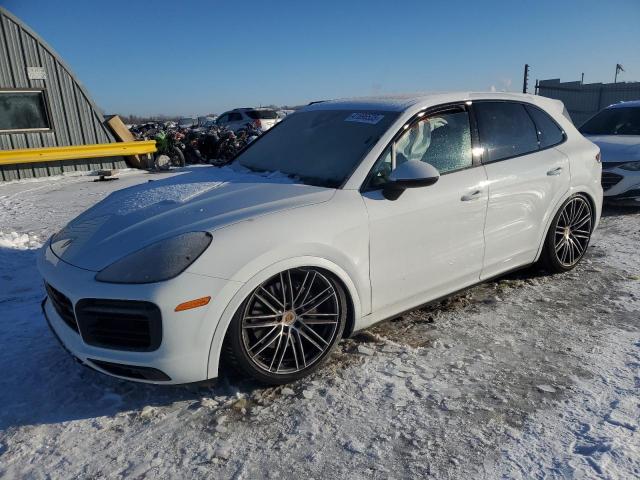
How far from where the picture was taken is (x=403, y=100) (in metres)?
3.44

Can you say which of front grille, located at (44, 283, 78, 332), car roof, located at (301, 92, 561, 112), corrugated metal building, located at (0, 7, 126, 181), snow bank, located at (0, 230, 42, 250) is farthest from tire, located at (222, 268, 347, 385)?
corrugated metal building, located at (0, 7, 126, 181)

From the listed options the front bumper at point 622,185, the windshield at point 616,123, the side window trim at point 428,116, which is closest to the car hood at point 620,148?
the front bumper at point 622,185

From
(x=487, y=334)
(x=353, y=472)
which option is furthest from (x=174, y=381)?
(x=487, y=334)

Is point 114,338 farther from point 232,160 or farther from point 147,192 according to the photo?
point 232,160

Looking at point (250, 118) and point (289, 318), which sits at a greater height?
point (250, 118)

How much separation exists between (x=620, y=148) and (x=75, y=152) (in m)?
10.9

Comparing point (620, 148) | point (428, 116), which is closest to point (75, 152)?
point (428, 116)

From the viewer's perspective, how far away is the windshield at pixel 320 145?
121 inches

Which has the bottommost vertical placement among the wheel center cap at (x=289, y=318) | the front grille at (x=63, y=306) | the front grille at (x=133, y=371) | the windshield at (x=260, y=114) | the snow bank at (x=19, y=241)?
the snow bank at (x=19, y=241)

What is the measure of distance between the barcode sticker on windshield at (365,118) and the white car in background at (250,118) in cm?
1603

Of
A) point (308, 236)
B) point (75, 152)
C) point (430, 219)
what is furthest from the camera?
point (75, 152)

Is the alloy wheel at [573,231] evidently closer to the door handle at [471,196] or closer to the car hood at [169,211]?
the door handle at [471,196]

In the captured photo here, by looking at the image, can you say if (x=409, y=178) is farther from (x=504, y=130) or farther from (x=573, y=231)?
(x=573, y=231)

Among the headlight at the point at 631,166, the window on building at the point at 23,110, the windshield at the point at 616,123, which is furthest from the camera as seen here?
the window on building at the point at 23,110
